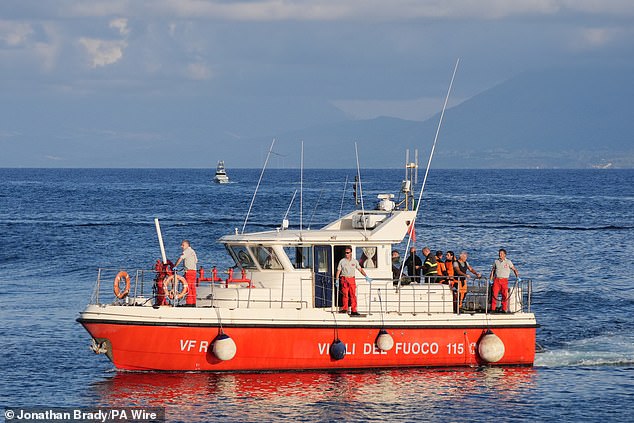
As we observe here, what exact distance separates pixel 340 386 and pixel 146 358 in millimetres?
4029

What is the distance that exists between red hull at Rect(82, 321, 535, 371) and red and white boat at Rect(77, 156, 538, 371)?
0.02m

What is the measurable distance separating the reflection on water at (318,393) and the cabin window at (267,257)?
2.37 metres

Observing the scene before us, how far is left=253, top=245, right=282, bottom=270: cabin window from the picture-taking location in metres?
24.0

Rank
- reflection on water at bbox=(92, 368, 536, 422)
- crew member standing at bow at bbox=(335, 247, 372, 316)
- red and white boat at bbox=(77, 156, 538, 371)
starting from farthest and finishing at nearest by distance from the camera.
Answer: crew member standing at bow at bbox=(335, 247, 372, 316) → red and white boat at bbox=(77, 156, 538, 371) → reflection on water at bbox=(92, 368, 536, 422)

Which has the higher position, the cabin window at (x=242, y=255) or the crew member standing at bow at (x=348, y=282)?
the cabin window at (x=242, y=255)

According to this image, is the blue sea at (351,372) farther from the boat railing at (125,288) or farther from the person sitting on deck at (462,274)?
the person sitting on deck at (462,274)

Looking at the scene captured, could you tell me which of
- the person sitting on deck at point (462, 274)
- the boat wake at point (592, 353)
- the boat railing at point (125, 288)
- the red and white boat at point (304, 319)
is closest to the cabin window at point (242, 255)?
the red and white boat at point (304, 319)

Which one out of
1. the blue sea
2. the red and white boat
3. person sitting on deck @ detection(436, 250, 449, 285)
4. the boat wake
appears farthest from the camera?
the boat wake

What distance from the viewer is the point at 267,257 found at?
24000mm

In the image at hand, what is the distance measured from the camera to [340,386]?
2245 cm

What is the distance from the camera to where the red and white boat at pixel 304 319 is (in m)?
22.7

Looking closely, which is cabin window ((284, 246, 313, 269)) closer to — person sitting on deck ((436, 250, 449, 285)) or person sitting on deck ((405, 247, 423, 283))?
person sitting on deck ((405, 247, 423, 283))

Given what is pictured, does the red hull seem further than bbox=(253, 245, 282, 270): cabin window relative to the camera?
No

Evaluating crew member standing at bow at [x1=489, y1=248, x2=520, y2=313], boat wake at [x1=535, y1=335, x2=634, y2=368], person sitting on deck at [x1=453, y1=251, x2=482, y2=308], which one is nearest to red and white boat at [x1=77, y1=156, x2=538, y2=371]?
crew member standing at bow at [x1=489, y1=248, x2=520, y2=313]
